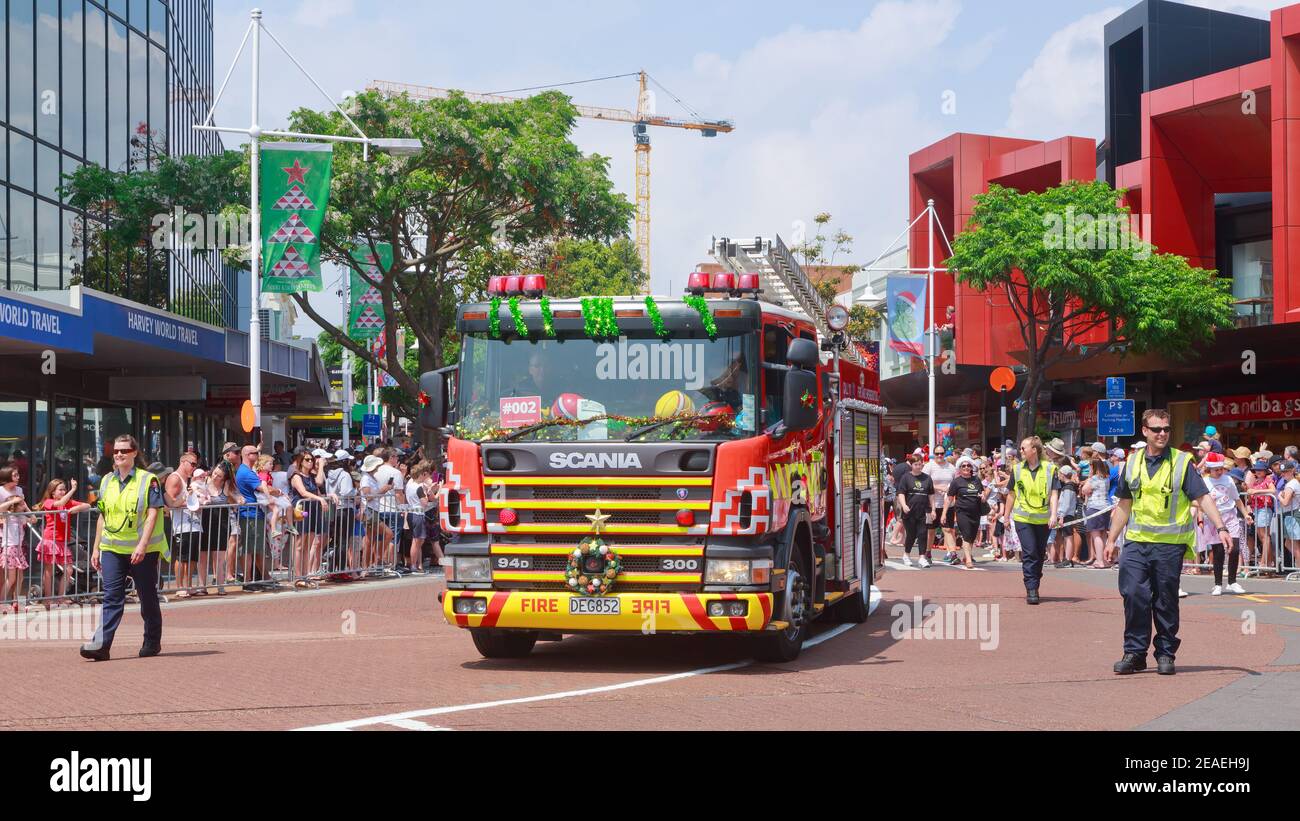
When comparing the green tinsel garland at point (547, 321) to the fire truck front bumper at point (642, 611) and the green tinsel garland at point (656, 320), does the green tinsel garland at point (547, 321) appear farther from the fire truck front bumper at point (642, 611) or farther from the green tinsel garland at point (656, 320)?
the fire truck front bumper at point (642, 611)

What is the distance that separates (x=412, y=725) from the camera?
857 cm

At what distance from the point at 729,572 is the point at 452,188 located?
22069mm

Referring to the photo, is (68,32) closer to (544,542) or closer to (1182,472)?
(544,542)

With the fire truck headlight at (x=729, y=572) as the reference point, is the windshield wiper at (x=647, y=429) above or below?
above

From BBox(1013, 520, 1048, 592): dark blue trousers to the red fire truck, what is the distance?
6.25 m

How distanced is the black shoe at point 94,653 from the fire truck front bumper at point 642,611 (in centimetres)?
350

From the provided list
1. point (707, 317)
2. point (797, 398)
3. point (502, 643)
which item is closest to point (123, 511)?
point (502, 643)

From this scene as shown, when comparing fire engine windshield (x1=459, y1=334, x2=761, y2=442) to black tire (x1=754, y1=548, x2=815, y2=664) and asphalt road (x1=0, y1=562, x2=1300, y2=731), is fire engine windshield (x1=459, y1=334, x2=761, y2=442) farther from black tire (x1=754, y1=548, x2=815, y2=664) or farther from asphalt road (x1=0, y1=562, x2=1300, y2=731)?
asphalt road (x1=0, y1=562, x2=1300, y2=731)

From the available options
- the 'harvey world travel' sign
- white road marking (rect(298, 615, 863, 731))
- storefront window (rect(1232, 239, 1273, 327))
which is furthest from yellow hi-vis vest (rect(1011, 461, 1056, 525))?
storefront window (rect(1232, 239, 1273, 327))

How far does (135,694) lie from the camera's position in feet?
33.3

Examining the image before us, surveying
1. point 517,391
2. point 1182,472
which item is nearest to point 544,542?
point 517,391

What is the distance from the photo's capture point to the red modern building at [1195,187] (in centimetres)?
3694

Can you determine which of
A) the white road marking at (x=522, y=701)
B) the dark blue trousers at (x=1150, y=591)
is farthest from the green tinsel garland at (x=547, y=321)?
the dark blue trousers at (x=1150, y=591)

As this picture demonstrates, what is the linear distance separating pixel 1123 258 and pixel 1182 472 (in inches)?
1189
